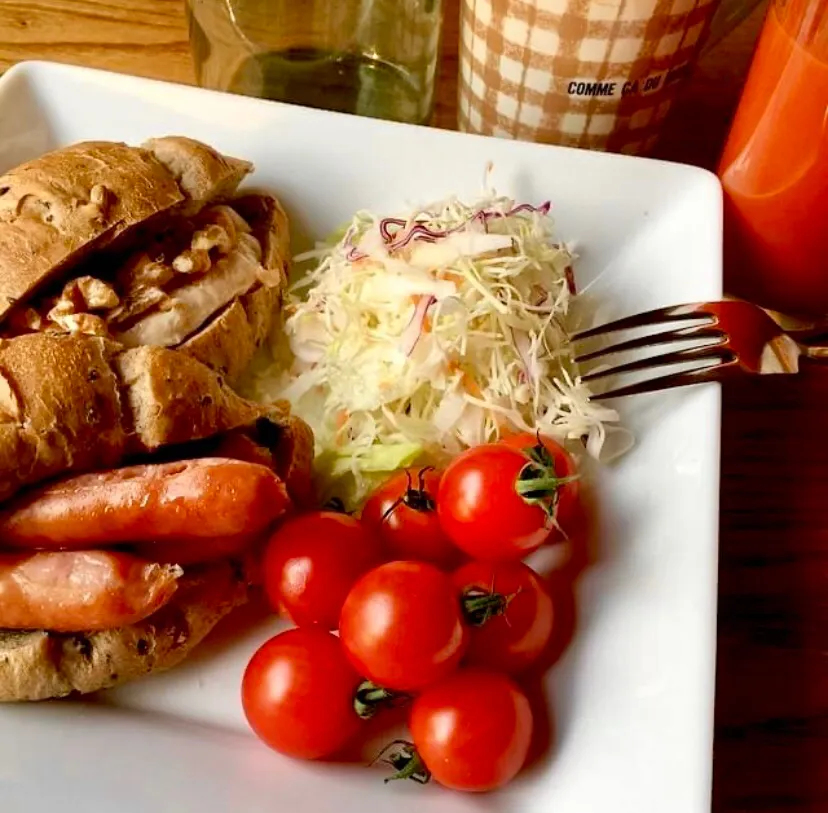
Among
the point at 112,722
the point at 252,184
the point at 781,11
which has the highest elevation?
the point at 781,11

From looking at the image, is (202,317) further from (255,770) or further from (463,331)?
(255,770)

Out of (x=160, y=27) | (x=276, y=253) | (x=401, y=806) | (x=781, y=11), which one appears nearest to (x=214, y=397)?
(x=276, y=253)

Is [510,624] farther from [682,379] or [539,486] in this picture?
[682,379]

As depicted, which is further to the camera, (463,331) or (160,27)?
(160,27)

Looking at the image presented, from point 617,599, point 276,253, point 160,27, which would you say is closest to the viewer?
point 617,599

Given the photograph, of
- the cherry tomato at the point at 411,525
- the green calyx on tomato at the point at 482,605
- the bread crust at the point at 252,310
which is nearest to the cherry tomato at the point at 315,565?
the cherry tomato at the point at 411,525

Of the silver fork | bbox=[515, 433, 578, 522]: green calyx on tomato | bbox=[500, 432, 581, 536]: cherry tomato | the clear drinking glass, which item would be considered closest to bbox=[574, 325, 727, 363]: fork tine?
the silver fork

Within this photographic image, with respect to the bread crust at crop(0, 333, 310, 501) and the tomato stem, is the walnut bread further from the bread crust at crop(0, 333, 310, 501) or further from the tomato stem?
the tomato stem
